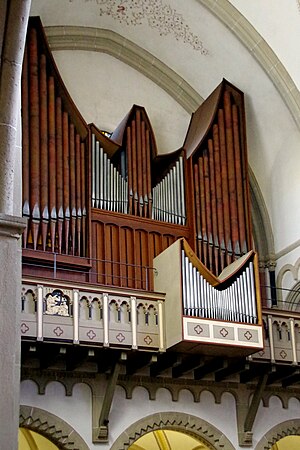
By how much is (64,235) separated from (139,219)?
Answer: 1572 mm

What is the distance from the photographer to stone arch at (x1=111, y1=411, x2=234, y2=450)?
13.0 m

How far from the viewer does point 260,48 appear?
15656mm

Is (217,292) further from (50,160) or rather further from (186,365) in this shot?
(50,160)

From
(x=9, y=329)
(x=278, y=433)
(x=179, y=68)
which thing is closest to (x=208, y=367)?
(x=278, y=433)

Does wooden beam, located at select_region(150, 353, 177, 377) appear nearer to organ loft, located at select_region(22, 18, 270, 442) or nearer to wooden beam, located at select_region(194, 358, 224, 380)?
organ loft, located at select_region(22, 18, 270, 442)

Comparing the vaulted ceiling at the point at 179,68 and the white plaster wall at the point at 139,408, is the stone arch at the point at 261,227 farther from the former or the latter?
the white plaster wall at the point at 139,408

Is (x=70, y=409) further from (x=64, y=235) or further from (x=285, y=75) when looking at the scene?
(x=285, y=75)

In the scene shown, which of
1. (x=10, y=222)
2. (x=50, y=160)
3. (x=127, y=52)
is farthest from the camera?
(x=127, y=52)

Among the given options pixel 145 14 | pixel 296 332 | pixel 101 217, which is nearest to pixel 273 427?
pixel 296 332

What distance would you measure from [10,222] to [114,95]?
1099 centimetres

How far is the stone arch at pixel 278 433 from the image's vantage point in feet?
46.2

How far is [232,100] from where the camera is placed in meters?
16.5

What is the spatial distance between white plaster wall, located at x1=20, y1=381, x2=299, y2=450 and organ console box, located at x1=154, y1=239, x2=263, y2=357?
51.4 inches

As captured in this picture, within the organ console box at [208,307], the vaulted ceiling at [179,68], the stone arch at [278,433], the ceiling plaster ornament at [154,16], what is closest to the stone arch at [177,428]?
the stone arch at [278,433]
